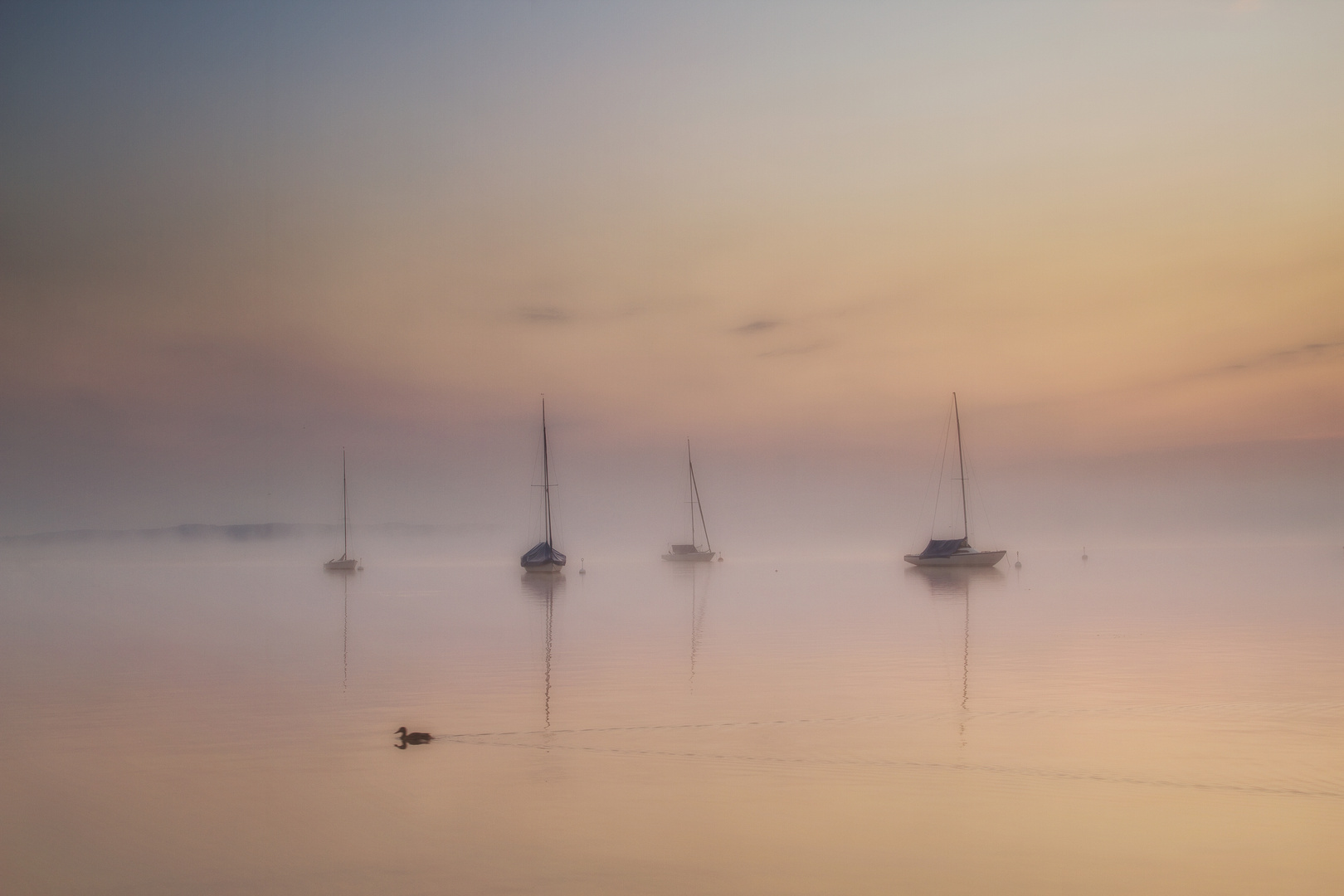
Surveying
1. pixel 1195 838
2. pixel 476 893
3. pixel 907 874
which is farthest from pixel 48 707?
pixel 1195 838

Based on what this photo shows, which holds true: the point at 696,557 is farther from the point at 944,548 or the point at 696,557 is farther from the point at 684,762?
the point at 684,762

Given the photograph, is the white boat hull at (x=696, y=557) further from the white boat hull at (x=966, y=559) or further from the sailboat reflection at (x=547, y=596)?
the white boat hull at (x=966, y=559)

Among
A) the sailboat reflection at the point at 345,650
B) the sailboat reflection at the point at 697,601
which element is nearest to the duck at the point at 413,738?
the sailboat reflection at the point at 697,601

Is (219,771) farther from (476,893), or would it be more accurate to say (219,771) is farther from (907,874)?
(907,874)

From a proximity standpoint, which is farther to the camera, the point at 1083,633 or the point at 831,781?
the point at 1083,633

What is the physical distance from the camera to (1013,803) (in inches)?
545

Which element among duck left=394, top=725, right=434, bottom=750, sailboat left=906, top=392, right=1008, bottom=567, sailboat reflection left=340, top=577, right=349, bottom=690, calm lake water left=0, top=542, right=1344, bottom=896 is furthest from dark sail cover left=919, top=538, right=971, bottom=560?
duck left=394, top=725, right=434, bottom=750

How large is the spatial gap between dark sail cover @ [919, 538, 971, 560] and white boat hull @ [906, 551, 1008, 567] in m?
0.36

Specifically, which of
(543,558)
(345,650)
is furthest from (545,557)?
(345,650)

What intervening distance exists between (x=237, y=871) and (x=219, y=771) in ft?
17.0

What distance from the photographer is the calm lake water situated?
11680 mm

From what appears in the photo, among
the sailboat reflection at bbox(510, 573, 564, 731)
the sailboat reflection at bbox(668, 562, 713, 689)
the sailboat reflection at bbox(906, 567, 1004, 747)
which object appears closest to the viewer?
the sailboat reflection at bbox(906, 567, 1004, 747)

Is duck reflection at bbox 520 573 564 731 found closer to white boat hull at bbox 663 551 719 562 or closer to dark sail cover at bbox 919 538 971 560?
dark sail cover at bbox 919 538 971 560

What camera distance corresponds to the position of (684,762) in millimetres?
16578
